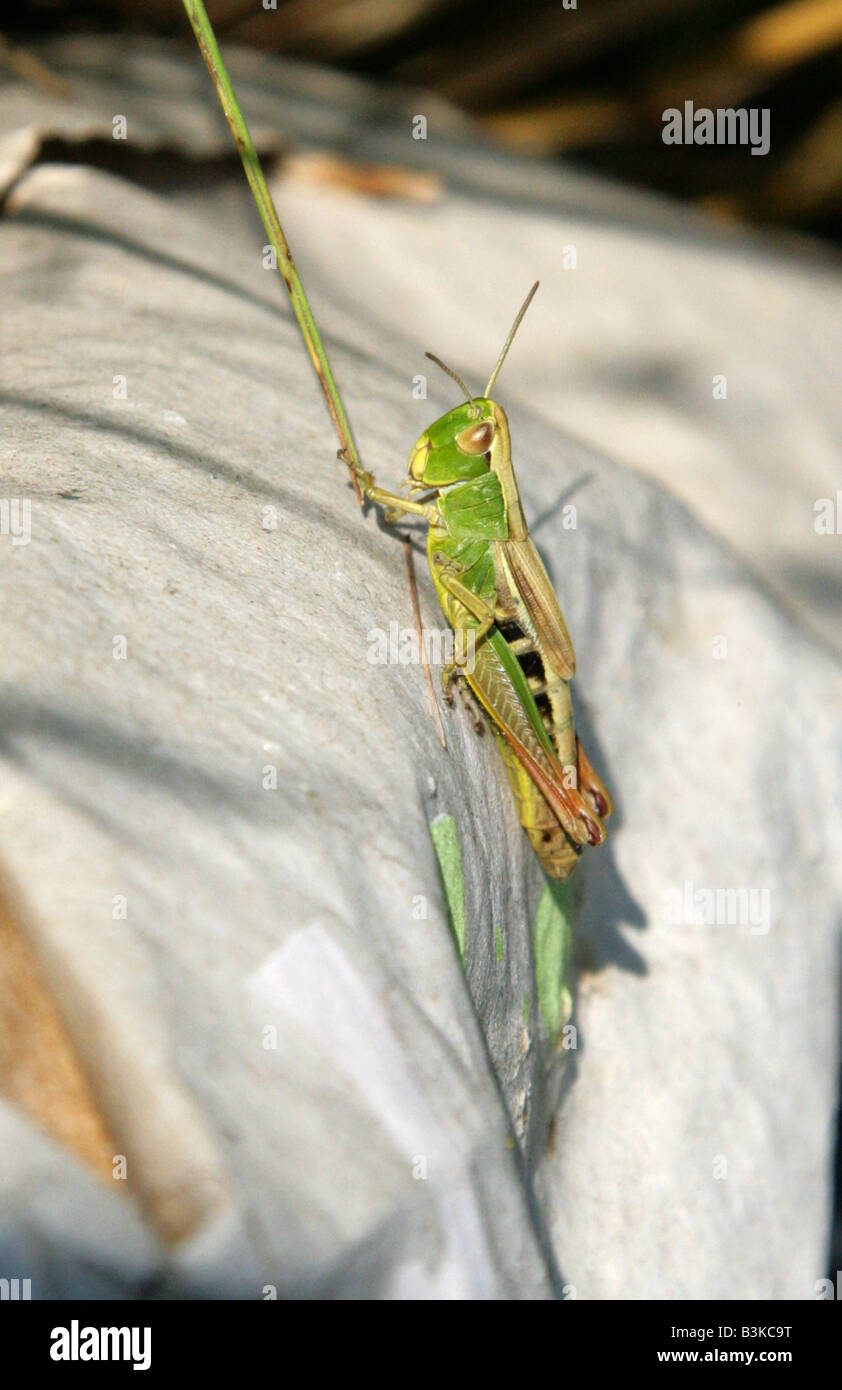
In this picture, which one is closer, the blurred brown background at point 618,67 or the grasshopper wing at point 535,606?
the grasshopper wing at point 535,606

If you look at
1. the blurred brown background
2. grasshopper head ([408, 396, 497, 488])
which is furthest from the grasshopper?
the blurred brown background

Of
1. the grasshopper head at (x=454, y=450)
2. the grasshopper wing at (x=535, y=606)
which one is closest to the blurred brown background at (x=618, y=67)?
the grasshopper head at (x=454, y=450)

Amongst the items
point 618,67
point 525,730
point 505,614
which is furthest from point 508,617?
point 618,67

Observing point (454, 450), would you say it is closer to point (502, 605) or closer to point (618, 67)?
point (502, 605)

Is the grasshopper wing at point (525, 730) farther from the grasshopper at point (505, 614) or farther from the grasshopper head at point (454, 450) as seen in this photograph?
the grasshopper head at point (454, 450)

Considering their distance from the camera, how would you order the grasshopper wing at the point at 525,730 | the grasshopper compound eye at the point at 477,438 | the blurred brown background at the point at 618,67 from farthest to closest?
the blurred brown background at the point at 618,67 < the grasshopper compound eye at the point at 477,438 < the grasshopper wing at the point at 525,730

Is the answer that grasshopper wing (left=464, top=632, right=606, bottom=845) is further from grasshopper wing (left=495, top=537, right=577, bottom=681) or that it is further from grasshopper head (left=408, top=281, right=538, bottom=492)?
grasshopper head (left=408, top=281, right=538, bottom=492)
